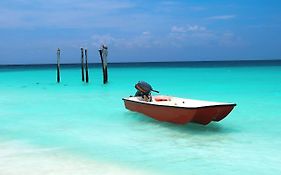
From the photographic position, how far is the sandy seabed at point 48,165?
6.65m

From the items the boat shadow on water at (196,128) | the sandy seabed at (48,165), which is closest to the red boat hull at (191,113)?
the boat shadow on water at (196,128)

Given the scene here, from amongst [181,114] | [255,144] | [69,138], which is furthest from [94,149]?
[255,144]

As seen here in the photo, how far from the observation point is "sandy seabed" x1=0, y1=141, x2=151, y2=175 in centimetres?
665

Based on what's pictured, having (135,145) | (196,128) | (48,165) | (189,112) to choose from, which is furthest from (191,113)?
(48,165)

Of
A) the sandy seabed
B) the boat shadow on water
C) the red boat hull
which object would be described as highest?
the red boat hull

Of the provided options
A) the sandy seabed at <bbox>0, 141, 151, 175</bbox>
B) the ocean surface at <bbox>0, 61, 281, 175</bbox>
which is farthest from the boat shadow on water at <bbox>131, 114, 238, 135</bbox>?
the sandy seabed at <bbox>0, 141, 151, 175</bbox>

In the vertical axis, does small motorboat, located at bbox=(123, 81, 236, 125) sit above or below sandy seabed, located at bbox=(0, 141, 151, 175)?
above

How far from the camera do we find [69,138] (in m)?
9.45

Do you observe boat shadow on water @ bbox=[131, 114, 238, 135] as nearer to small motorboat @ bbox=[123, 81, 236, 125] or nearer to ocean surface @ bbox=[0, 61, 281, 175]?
ocean surface @ bbox=[0, 61, 281, 175]

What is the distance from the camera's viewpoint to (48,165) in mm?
7031

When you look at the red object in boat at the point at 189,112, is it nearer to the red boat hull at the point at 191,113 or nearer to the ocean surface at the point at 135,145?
the red boat hull at the point at 191,113

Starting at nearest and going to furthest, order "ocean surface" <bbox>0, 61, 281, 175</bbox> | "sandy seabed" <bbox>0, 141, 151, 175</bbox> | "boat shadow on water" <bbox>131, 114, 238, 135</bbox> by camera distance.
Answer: "sandy seabed" <bbox>0, 141, 151, 175</bbox> < "ocean surface" <bbox>0, 61, 281, 175</bbox> < "boat shadow on water" <bbox>131, 114, 238, 135</bbox>

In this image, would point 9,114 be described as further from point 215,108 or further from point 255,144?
point 255,144

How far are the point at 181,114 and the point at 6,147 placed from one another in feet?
12.9
